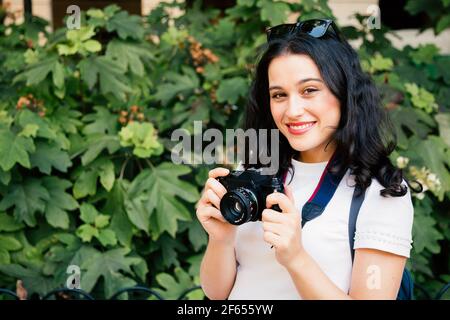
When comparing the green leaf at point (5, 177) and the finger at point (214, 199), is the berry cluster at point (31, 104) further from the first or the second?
the finger at point (214, 199)

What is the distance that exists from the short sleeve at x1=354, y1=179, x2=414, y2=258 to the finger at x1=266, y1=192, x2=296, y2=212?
14 centimetres

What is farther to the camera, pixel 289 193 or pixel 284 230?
pixel 289 193

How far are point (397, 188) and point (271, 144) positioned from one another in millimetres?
357

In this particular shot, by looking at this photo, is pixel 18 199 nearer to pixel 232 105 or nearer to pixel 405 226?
pixel 232 105

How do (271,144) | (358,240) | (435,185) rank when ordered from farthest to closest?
(435,185), (271,144), (358,240)

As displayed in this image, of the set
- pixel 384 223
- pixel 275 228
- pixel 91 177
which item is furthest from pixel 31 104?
pixel 384 223

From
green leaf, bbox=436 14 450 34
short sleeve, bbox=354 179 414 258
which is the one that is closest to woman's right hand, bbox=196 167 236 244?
short sleeve, bbox=354 179 414 258

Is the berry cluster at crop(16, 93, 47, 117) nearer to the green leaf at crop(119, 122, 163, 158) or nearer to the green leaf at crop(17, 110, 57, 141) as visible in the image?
the green leaf at crop(17, 110, 57, 141)

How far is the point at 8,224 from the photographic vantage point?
2.22 m

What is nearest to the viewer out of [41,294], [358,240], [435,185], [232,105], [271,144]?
[358,240]

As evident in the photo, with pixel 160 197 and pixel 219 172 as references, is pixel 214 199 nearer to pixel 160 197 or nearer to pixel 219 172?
pixel 219 172

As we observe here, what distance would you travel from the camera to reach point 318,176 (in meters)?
1.22

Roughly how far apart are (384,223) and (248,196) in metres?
0.26
